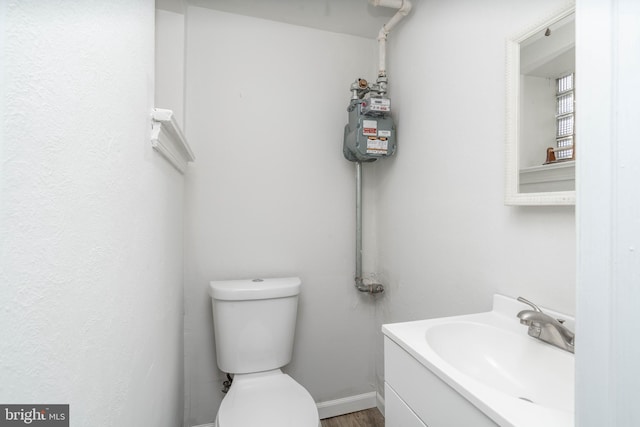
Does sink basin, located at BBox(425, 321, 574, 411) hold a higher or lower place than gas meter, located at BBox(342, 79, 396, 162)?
lower

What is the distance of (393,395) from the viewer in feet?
2.71

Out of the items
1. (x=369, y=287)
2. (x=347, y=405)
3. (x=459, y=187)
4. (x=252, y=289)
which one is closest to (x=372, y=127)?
(x=459, y=187)

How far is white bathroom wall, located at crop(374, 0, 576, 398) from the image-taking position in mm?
861

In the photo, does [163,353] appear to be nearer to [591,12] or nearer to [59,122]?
[59,122]

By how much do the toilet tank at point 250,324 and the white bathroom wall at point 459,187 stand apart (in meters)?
0.60

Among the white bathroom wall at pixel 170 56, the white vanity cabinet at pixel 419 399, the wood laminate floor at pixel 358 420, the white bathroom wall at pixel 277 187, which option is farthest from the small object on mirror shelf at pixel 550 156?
the wood laminate floor at pixel 358 420

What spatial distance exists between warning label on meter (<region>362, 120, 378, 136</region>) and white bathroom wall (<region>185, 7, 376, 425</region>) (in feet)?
0.92

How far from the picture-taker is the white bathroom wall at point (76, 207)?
0.92 feet

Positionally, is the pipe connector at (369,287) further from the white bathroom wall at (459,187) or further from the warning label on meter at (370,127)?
the warning label on meter at (370,127)

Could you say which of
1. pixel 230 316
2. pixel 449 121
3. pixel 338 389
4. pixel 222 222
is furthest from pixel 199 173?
pixel 338 389

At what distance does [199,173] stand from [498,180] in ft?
4.23

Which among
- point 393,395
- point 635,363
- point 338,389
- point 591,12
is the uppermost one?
point 591,12

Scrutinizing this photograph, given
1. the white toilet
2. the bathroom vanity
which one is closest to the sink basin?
the bathroom vanity

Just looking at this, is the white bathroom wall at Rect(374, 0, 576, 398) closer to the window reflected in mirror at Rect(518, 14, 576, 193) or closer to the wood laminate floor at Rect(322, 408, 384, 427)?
the window reflected in mirror at Rect(518, 14, 576, 193)
